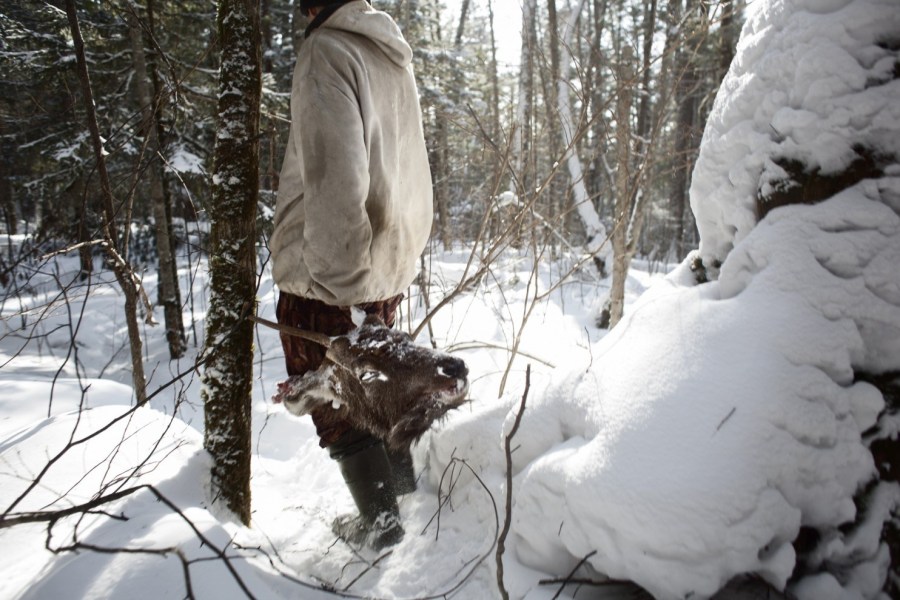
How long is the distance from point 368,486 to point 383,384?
1.87 ft

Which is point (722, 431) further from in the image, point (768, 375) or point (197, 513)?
point (197, 513)

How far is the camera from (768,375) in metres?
1.06

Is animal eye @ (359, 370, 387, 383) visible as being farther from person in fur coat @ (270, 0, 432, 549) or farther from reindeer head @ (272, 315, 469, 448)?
person in fur coat @ (270, 0, 432, 549)

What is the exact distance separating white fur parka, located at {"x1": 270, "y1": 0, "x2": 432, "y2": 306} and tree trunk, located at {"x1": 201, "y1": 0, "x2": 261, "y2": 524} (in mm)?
211

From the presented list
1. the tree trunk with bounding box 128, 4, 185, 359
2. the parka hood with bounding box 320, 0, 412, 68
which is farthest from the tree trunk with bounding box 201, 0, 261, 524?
the tree trunk with bounding box 128, 4, 185, 359

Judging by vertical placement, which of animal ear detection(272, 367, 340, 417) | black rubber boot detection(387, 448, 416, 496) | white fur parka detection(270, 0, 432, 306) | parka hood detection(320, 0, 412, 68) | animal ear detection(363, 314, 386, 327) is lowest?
black rubber boot detection(387, 448, 416, 496)

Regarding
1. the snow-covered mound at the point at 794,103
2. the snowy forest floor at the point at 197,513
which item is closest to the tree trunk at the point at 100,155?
the snowy forest floor at the point at 197,513

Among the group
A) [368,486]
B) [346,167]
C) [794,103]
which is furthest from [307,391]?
[794,103]

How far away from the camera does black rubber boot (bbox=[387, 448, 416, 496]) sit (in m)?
2.04

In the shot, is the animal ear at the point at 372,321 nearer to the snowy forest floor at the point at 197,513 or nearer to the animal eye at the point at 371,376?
the animal eye at the point at 371,376

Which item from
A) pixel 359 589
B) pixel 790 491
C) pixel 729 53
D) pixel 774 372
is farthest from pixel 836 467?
pixel 729 53

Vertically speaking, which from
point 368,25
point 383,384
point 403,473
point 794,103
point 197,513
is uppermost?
point 368,25

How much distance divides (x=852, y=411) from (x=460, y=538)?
4.07 feet

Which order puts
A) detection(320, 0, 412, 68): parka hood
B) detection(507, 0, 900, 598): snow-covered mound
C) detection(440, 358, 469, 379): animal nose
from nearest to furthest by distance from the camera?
detection(507, 0, 900, 598): snow-covered mound, detection(440, 358, 469, 379): animal nose, detection(320, 0, 412, 68): parka hood
